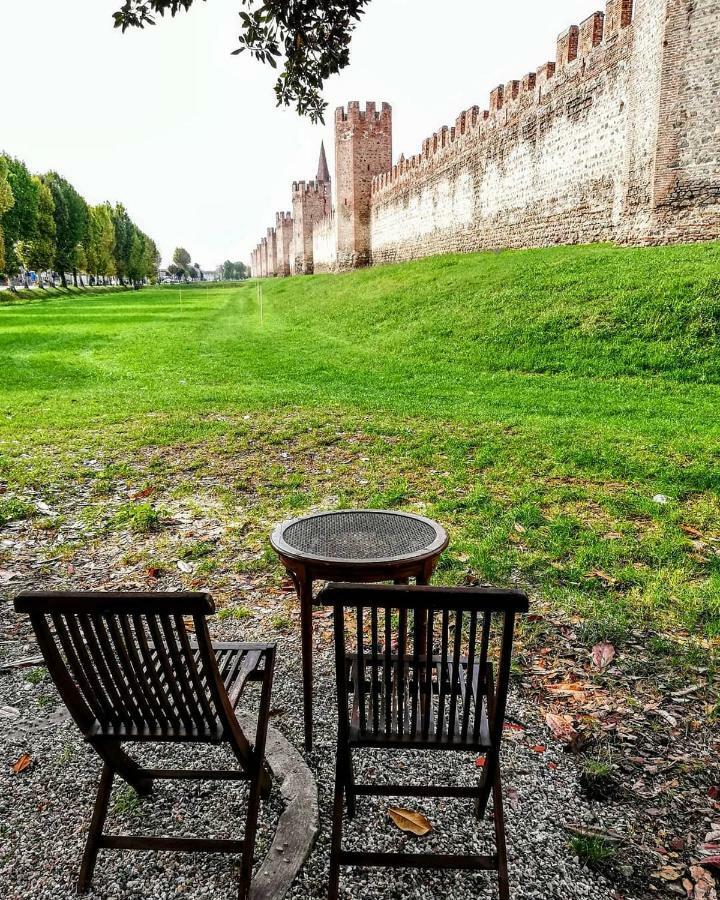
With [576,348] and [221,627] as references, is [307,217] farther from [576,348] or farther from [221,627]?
[221,627]

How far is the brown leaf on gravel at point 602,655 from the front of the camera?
3180mm

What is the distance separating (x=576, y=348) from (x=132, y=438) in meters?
7.06

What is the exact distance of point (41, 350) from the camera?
1625cm

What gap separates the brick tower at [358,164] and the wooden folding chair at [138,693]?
36.8m

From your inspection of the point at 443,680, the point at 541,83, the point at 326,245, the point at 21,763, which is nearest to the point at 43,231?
the point at 326,245

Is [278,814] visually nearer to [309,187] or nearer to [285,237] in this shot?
[309,187]

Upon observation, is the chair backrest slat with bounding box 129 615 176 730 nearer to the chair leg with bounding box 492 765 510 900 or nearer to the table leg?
the table leg

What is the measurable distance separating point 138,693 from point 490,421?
6232 millimetres

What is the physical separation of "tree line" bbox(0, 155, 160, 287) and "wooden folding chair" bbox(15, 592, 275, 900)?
42785 mm

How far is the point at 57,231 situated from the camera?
52.9 metres

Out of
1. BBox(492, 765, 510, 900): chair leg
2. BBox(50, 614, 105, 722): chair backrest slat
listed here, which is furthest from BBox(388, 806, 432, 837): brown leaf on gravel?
BBox(50, 614, 105, 722): chair backrest slat

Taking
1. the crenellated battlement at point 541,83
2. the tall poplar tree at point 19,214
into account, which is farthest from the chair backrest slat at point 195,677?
the tall poplar tree at point 19,214

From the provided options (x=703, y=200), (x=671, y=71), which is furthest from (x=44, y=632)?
(x=671, y=71)

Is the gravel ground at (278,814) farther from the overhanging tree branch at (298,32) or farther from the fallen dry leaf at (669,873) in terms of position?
the overhanging tree branch at (298,32)
